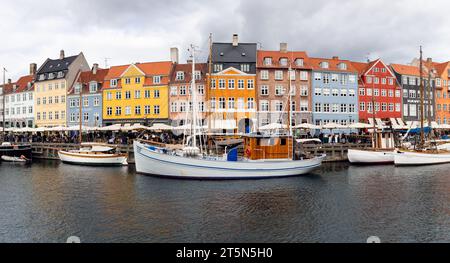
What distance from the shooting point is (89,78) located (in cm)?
6750

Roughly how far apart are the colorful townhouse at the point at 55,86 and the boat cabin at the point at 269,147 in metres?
47.2

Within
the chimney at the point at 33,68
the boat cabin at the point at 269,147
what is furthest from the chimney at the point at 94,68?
the boat cabin at the point at 269,147

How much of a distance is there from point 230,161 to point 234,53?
3254 centimetres

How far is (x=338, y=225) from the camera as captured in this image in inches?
655

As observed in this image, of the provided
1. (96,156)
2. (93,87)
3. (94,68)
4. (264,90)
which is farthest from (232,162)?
(94,68)

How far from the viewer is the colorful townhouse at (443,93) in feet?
236

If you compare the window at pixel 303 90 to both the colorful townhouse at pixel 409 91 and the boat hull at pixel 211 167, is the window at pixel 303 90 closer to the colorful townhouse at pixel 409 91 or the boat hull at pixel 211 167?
the colorful townhouse at pixel 409 91

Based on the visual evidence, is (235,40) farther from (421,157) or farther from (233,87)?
(421,157)

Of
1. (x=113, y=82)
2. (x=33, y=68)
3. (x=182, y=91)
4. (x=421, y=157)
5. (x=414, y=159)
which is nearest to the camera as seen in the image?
(x=414, y=159)

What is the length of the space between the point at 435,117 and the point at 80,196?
6979 centimetres
